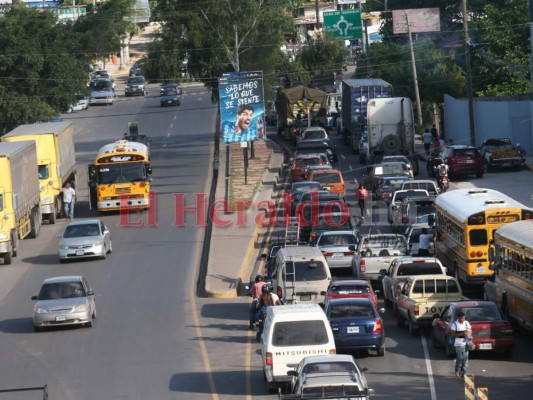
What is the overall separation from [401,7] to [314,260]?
289ft

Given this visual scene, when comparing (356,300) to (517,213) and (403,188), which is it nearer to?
(517,213)

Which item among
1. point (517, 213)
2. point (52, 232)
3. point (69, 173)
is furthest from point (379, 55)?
point (517, 213)

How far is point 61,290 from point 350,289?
7620 mm

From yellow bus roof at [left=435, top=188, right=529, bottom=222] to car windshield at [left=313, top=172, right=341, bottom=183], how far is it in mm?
16100

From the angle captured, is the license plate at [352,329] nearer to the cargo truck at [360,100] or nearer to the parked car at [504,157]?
the parked car at [504,157]

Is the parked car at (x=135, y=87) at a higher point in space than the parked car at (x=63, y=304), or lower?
higher

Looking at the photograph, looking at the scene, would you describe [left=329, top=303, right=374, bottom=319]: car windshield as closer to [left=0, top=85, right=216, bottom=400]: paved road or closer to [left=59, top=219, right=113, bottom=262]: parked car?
[left=0, top=85, right=216, bottom=400]: paved road

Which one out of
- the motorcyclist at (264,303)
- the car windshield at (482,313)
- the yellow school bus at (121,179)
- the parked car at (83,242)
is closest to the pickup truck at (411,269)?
the motorcyclist at (264,303)

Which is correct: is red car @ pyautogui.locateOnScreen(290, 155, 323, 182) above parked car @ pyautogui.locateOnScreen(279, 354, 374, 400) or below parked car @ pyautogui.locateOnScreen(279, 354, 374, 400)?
above

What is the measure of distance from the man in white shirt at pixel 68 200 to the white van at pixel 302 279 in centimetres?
2100

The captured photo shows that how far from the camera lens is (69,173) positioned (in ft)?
182

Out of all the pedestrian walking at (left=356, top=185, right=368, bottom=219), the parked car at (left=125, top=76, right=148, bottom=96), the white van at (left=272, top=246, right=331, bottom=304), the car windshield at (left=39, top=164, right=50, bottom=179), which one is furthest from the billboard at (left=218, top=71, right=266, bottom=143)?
the parked car at (left=125, top=76, right=148, bottom=96)

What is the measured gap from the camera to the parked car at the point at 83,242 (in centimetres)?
4106

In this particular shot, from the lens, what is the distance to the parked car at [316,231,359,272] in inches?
1478
